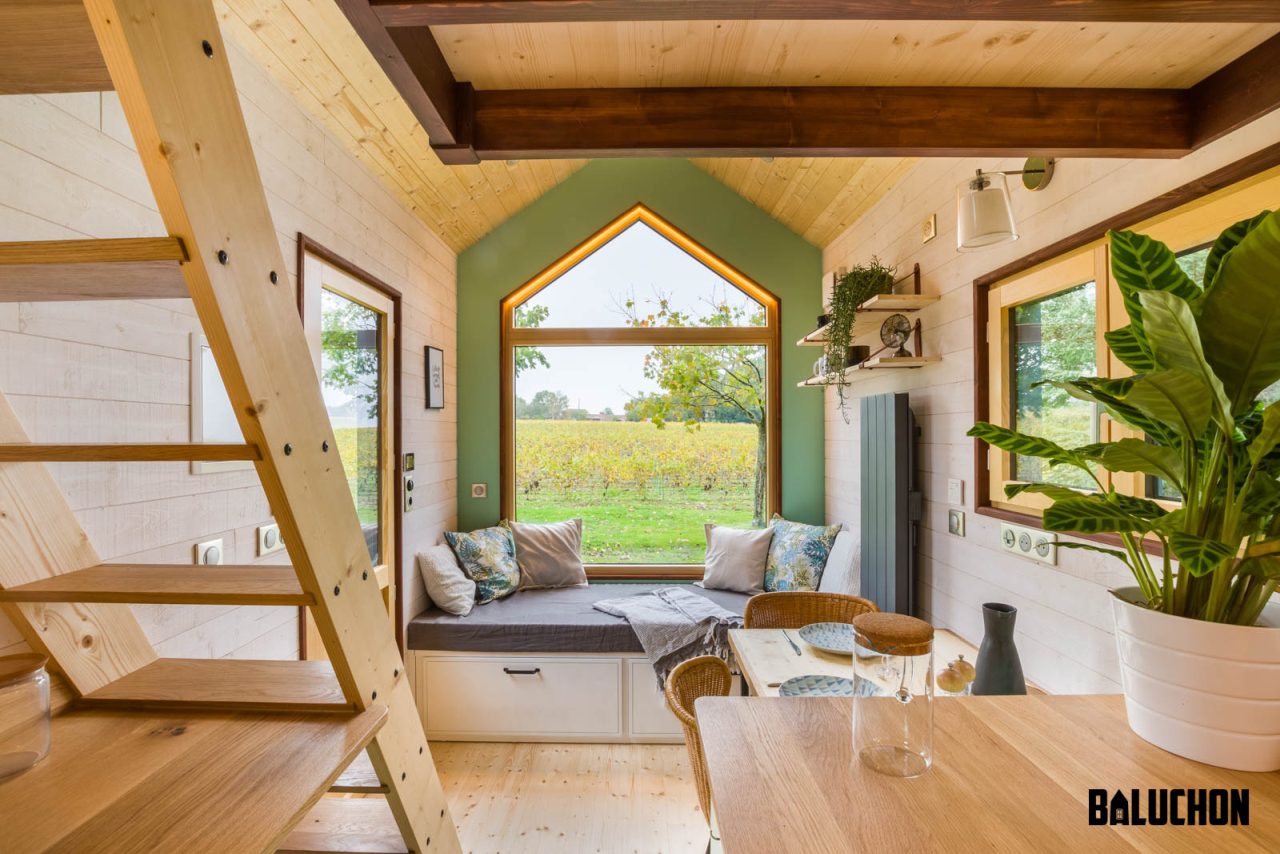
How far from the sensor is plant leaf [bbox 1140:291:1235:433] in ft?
2.58

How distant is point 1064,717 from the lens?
1.05m

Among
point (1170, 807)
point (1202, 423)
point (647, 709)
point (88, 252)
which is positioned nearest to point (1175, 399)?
point (1202, 423)

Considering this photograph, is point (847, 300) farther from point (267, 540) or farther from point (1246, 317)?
point (267, 540)

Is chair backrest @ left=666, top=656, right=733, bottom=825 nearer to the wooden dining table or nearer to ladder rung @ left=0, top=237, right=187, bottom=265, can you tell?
the wooden dining table

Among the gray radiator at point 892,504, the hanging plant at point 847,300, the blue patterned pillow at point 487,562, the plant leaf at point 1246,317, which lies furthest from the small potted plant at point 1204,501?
the blue patterned pillow at point 487,562

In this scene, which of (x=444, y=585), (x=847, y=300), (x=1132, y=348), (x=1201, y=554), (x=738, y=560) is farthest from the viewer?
(x=738, y=560)

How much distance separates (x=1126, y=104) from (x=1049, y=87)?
193mm

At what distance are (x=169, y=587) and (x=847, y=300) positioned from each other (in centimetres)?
273

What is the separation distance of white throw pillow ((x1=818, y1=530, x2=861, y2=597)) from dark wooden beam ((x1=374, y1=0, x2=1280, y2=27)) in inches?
98.9

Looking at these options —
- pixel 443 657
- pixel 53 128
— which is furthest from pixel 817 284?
pixel 53 128

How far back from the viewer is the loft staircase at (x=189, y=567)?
2.08ft

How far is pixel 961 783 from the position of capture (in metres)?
0.85

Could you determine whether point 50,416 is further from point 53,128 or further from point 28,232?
point 53,128

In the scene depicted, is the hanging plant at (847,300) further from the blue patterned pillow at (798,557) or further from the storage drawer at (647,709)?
the storage drawer at (647,709)
